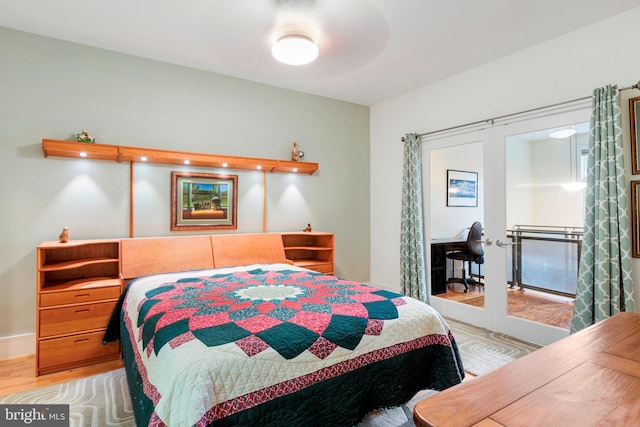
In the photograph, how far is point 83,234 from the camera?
3.11 meters

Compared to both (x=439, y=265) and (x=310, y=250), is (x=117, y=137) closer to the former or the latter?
(x=310, y=250)

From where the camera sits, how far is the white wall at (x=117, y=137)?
113 inches

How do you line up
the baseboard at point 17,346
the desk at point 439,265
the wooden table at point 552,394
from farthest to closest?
the desk at point 439,265 → the baseboard at point 17,346 → the wooden table at point 552,394

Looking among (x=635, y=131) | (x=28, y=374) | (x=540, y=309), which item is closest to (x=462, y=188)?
(x=540, y=309)

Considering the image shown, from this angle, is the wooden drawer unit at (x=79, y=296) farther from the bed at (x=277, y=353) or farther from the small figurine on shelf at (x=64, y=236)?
the small figurine on shelf at (x=64, y=236)

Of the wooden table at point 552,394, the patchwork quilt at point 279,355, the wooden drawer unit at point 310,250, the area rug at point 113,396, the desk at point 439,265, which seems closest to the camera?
the wooden table at point 552,394

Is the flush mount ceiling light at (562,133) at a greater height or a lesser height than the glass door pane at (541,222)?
greater

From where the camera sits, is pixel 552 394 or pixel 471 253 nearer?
pixel 552 394

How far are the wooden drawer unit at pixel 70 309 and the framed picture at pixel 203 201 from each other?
2.41ft

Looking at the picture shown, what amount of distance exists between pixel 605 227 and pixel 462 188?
149cm

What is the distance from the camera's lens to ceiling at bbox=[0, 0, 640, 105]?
2.49 m

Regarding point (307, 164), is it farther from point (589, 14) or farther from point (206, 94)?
point (589, 14)

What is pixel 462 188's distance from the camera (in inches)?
153

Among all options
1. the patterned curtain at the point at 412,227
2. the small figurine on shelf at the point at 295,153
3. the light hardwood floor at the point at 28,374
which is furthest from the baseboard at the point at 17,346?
the patterned curtain at the point at 412,227
